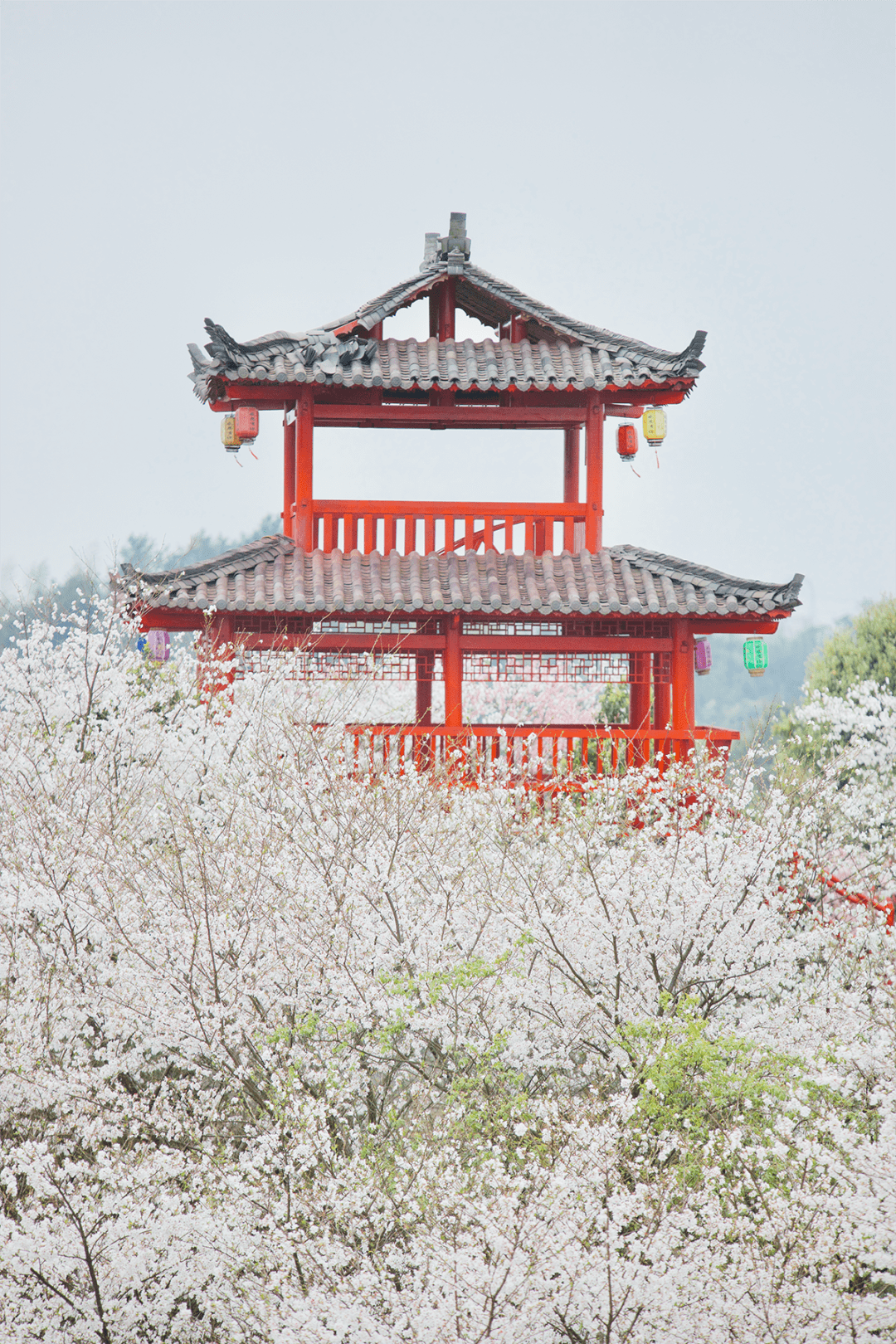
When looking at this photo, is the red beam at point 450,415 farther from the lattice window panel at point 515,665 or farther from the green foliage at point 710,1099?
the green foliage at point 710,1099

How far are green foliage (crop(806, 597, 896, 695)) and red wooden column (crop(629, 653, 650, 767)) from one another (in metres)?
11.8

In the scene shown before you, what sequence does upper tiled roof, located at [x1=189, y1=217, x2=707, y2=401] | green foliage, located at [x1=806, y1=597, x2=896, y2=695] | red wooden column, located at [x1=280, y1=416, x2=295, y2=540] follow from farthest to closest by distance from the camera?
1. green foliage, located at [x1=806, y1=597, x2=896, y2=695]
2. red wooden column, located at [x1=280, y1=416, x2=295, y2=540]
3. upper tiled roof, located at [x1=189, y1=217, x2=707, y2=401]

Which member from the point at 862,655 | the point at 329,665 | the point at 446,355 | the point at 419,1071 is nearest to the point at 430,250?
the point at 446,355

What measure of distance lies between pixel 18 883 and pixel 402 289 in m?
8.99

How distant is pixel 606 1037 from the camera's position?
757 centimetres

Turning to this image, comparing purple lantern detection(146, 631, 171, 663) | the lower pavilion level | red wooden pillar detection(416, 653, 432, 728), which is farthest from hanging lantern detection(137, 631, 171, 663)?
red wooden pillar detection(416, 653, 432, 728)

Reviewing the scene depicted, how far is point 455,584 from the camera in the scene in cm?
1277

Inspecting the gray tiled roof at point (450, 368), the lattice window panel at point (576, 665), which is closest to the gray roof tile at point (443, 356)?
the gray tiled roof at point (450, 368)

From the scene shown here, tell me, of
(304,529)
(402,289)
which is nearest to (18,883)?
(304,529)

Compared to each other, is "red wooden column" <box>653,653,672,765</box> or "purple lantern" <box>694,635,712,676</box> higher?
"purple lantern" <box>694,635,712,676</box>

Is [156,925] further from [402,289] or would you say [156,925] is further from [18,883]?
[402,289]

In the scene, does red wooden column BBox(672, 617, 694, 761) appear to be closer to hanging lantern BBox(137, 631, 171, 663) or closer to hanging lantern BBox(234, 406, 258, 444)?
hanging lantern BBox(234, 406, 258, 444)

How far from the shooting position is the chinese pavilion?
41.2ft

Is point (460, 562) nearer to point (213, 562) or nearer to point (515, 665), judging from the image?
point (515, 665)
